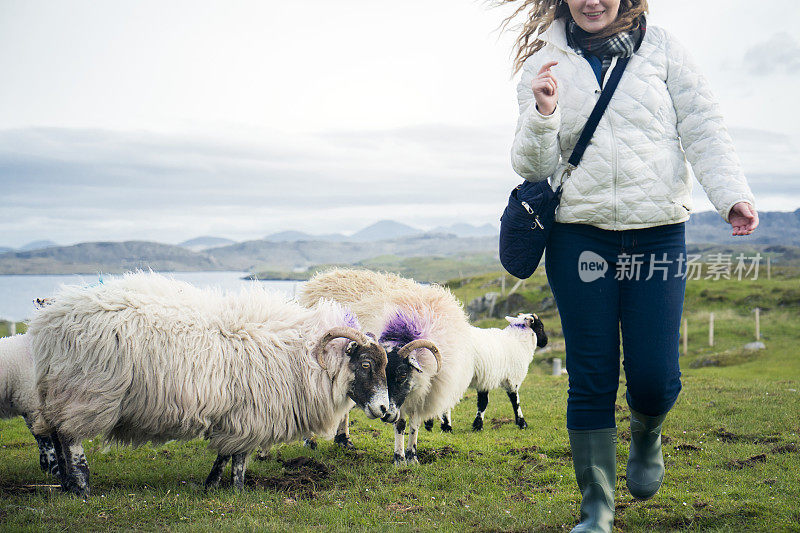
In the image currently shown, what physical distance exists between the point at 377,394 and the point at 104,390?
2817mm

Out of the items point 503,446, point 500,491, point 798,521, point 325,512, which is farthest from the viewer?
point 503,446

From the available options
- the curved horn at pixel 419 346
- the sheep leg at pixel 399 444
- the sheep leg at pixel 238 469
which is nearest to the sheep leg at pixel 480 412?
the sheep leg at pixel 399 444

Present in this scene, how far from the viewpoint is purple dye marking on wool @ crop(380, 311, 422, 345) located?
777 centimetres

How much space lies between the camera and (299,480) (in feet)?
21.0

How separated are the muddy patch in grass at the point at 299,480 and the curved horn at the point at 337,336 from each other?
126 cm

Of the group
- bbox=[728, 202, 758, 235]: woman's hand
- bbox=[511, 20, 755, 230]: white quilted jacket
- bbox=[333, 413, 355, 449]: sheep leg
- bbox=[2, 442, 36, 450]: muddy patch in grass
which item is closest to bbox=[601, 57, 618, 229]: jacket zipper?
bbox=[511, 20, 755, 230]: white quilted jacket

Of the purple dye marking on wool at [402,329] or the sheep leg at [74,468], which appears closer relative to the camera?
the sheep leg at [74,468]

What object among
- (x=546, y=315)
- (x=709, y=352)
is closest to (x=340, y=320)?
(x=709, y=352)

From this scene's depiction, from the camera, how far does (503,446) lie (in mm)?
8453

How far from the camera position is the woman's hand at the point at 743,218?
134 inches

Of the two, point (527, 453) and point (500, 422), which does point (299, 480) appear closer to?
point (527, 453)

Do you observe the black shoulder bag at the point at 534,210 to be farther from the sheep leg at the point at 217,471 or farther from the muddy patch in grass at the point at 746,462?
the muddy patch in grass at the point at 746,462

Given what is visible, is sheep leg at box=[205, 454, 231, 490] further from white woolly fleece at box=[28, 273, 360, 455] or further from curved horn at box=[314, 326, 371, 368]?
curved horn at box=[314, 326, 371, 368]

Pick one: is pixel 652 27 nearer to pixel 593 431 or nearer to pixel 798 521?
pixel 593 431
